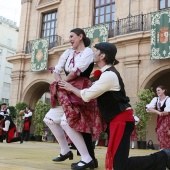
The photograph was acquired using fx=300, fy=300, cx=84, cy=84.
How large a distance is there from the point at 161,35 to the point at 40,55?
7.02m

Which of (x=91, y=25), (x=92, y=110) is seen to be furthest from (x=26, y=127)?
(x=92, y=110)

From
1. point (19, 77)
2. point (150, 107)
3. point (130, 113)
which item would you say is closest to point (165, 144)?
point (150, 107)

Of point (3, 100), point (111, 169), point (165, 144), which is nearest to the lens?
point (111, 169)

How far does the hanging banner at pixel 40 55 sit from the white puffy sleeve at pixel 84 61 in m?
12.9

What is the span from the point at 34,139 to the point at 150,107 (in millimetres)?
11275

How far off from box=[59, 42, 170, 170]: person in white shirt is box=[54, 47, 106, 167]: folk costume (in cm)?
36

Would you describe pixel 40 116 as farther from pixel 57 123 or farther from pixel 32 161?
pixel 57 123

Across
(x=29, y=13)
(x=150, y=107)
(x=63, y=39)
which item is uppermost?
(x=29, y=13)

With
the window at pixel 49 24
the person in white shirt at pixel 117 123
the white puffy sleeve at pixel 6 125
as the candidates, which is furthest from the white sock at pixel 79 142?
the window at pixel 49 24

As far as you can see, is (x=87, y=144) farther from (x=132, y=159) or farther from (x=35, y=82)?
(x=35, y=82)

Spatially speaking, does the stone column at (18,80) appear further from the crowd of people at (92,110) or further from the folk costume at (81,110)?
the folk costume at (81,110)

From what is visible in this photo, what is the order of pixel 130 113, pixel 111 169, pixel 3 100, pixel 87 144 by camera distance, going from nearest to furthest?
pixel 111 169
pixel 130 113
pixel 87 144
pixel 3 100

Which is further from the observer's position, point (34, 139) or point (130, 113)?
point (34, 139)

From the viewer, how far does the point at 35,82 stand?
16781 mm
